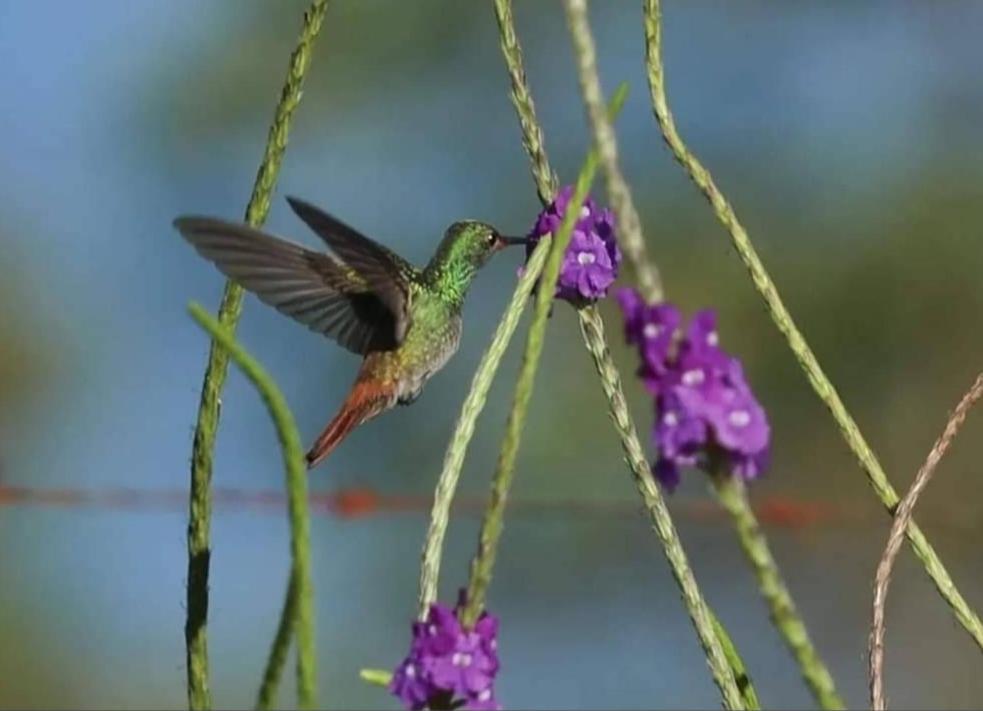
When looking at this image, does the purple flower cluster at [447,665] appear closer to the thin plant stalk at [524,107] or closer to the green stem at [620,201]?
→ the green stem at [620,201]

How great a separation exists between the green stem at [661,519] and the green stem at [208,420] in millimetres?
205

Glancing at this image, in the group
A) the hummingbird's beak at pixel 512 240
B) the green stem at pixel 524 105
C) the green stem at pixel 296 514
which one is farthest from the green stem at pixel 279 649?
the hummingbird's beak at pixel 512 240

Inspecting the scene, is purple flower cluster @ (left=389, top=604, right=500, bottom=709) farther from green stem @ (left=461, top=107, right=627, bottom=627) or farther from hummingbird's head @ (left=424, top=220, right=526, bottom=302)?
hummingbird's head @ (left=424, top=220, right=526, bottom=302)

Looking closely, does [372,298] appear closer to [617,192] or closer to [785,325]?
[785,325]

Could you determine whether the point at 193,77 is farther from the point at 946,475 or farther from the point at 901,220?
the point at 946,475

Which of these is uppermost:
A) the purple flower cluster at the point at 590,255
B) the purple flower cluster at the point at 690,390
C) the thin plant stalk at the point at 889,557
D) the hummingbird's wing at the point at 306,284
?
the purple flower cluster at the point at 590,255

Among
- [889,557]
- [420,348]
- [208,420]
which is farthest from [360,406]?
[889,557]

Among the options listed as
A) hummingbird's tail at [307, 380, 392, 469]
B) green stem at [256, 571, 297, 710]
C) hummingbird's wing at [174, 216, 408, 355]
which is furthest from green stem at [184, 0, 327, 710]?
hummingbird's tail at [307, 380, 392, 469]

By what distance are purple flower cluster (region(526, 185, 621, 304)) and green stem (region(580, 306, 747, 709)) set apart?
3cm

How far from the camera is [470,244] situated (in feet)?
4.97

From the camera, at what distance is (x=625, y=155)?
15.8 feet

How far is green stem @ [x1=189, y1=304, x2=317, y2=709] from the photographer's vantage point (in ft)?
2.44

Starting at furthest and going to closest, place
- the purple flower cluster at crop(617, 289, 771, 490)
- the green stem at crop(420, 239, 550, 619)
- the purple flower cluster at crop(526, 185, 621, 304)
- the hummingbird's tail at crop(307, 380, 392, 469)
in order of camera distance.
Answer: the hummingbird's tail at crop(307, 380, 392, 469), the purple flower cluster at crop(526, 185, 621, 304), the green stem at crop(420, 239, 550, 619), the purple flower cluster at crop(617, 289, 771, 490)

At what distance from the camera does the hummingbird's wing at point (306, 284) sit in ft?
3.36
